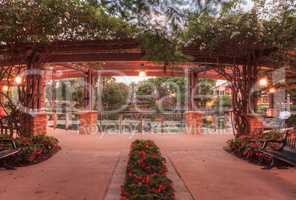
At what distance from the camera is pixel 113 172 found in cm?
482

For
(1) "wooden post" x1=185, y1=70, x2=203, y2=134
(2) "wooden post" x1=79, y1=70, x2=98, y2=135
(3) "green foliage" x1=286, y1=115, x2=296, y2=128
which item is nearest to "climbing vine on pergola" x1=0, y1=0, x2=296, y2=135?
(3) "green foliage" x1=286, y1=115, x2=296, y2=128

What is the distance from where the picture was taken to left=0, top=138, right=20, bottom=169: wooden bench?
468cm

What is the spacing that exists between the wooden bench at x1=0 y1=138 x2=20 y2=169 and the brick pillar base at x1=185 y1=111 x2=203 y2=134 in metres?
6.82

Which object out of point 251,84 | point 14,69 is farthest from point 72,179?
point 251,84

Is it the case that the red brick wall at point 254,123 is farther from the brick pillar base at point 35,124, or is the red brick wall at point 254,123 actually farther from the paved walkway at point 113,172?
the brick pillar base at point 35,124

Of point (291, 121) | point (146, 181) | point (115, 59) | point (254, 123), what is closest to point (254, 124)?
point (254, 123)

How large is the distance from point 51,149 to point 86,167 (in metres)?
1.46

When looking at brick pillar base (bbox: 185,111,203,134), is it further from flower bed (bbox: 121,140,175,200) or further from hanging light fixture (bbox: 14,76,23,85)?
flower bed (bbox: 121,140,175,200)

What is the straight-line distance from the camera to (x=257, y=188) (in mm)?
3934

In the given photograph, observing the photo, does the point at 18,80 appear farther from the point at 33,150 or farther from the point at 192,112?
the point at 192,112

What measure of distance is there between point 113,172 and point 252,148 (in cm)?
277

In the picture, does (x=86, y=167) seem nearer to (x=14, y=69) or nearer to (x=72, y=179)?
(x=72, y=179)

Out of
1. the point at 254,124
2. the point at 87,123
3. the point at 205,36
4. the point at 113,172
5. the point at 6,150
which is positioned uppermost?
the point at 205,36

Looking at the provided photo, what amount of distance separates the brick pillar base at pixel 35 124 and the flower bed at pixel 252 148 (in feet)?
15.6
